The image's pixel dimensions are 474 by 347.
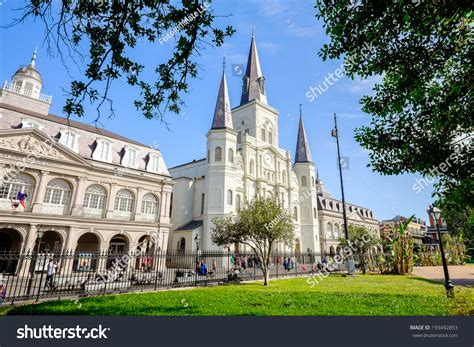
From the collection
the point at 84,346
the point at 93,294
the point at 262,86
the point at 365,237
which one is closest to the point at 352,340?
the point at 84,346

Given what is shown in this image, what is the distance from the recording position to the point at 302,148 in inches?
1907

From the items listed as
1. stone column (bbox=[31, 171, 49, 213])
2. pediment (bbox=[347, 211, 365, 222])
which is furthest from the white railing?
pediment (bbox=[347, 211, 365, 222])

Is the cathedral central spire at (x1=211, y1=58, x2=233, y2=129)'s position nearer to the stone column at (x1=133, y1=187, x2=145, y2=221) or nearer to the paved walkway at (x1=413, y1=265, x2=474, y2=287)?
the stone column at (x1=133, y1=187, x2=145, y2=221)

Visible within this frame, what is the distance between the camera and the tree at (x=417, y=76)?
18.7ft

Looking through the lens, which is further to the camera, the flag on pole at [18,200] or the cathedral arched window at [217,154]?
the cathedral arched window at [217,154]

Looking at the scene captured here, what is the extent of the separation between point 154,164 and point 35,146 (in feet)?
36.5

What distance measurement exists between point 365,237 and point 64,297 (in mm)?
30047

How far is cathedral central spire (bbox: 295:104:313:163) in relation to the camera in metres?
47.7

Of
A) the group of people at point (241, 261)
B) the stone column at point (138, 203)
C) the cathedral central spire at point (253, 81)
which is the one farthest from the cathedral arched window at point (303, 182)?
the stone column at point (138, 203)

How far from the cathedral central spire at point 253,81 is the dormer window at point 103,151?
2663 centimetres

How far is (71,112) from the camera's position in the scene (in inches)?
207

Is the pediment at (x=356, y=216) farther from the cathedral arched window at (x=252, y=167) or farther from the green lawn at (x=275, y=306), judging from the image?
the green lawn at (x=275, y=306)

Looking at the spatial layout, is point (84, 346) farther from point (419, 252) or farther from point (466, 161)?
point (419, 252)

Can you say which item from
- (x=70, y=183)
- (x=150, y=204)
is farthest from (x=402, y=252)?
(x=70, y=183)
